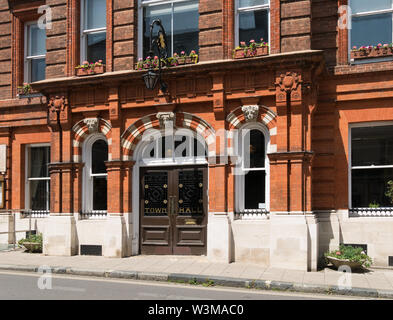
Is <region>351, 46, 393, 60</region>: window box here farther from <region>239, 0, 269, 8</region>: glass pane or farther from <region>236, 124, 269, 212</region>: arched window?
<region>236, 124, 269, 212</region>: arched window

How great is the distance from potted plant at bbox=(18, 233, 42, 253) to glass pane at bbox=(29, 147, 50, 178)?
2367mm

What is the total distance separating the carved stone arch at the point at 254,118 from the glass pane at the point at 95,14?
5143 mm

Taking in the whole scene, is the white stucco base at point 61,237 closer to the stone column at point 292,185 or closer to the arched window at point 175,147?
the arched window at point 175,147

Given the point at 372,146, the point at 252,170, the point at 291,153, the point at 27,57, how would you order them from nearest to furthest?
the point at 291,153 < the point at 372,146 < the point at 252,170 < the point at 27,57

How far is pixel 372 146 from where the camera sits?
11.2 m

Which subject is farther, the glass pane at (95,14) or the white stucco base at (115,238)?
the glass pane at (95,14)

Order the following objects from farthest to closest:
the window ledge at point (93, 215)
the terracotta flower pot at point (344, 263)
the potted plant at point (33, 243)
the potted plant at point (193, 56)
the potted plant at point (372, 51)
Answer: the potted plant at point (33, 243)
the window ledge at point (93, 215)
the potted plant at point (193, 56)
the potted plant at point (372, 51)
the terracotta flower pot at point (344, 263)

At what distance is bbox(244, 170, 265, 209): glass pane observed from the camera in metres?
11.3

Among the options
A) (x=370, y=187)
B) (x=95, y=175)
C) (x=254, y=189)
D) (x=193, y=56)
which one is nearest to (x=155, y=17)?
(x=193, y=56)

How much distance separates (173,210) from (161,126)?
240cm

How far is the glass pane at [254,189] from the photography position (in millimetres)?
11328

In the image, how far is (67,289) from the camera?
8.46m

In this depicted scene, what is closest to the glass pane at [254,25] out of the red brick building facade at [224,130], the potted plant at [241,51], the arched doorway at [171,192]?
the red brick building facade at [224,130]

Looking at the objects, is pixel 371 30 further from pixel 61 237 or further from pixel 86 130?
pixel 61 237
